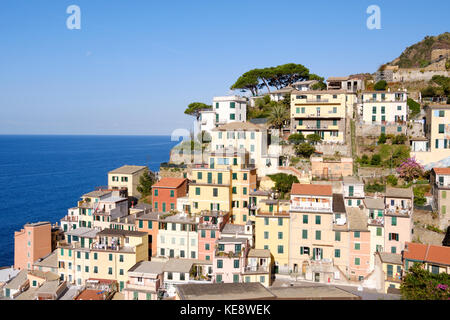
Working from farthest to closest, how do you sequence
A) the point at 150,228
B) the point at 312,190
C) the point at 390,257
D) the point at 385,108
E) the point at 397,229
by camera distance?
the point at 385,108 → the point at 150,228 → the point at 312,190 → the point at 397,229 → the point at 390,257

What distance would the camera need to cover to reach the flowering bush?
3656 cm

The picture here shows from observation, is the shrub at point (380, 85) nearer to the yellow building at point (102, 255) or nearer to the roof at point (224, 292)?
the yellow building at point (102, 255)

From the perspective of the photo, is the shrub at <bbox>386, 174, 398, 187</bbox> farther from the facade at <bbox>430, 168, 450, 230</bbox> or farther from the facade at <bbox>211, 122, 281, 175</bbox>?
the facade at <bbox>211, 122, 281, 175</bbox>

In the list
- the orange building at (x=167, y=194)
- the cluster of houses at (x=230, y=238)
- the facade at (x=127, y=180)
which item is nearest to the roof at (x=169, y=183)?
the orange building at (x=167, y=194)

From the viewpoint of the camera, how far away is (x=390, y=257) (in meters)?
28.0

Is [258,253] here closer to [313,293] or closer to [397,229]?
[397,229]

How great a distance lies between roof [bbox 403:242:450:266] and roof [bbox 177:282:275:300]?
1565 cm

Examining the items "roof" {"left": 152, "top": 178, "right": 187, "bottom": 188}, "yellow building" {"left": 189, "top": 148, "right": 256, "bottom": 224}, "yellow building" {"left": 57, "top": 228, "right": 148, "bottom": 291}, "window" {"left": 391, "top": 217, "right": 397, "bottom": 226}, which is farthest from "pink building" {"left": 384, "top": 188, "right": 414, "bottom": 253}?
"yellow building" {"left": 57, "top": 228, "right": 148, "bottom": 291}

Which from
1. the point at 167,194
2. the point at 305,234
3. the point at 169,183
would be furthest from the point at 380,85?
the point at 167,194

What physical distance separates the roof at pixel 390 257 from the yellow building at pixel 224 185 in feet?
39.7

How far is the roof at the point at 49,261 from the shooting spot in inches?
1313

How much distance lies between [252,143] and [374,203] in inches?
580
